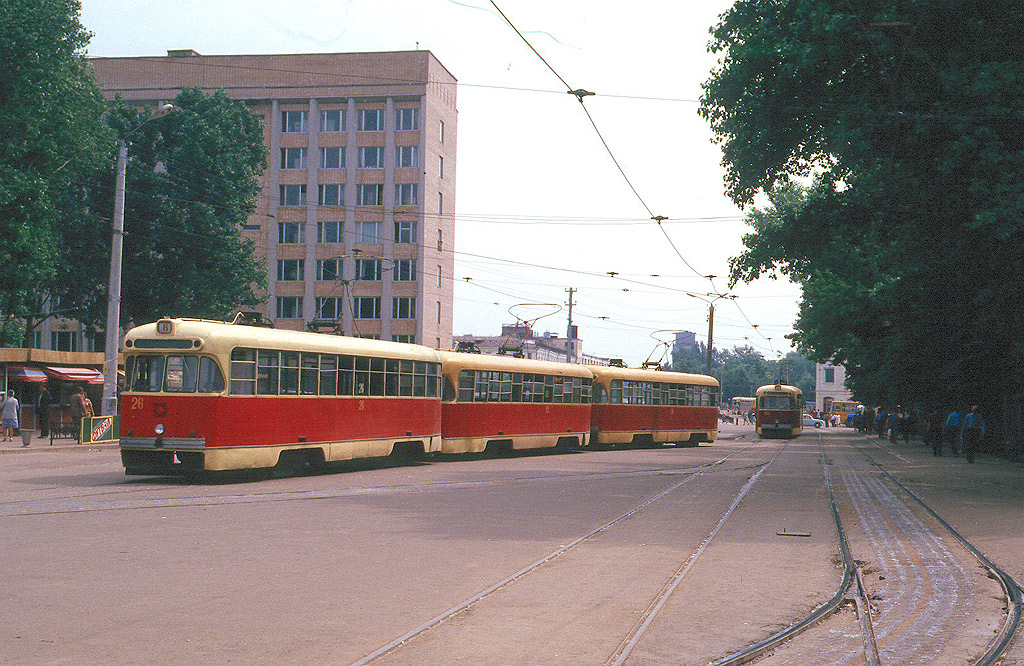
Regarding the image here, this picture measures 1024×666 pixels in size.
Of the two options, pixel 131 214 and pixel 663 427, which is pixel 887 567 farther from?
pixel 131 214

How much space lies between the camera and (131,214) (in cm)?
4828

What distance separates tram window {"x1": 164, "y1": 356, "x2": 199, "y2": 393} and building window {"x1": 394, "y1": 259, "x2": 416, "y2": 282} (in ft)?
182

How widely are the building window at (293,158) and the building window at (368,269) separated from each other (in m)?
8.07

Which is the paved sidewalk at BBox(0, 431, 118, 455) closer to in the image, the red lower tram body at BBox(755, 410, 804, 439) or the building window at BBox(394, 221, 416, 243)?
the red lower tram body at BBox(755, 410, 804, 439)

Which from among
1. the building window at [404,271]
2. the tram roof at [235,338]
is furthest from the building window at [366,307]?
the tram roof at [235,338]

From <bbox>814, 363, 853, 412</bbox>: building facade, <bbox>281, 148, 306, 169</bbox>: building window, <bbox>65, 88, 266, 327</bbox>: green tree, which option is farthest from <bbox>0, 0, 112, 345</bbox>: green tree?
<bbox>814, 363, 853, 412</bbox>: building facade

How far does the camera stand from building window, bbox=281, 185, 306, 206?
7588cm

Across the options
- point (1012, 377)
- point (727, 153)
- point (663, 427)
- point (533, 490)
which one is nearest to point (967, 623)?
point (533, 490)

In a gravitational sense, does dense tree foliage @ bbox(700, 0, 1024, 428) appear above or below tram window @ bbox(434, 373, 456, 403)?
above

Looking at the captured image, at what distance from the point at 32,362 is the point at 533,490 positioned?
23.0m

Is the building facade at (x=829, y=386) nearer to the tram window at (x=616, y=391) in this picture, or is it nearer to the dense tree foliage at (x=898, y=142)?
Answer: the tram window at (x=616, y=391)

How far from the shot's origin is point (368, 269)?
246 feet

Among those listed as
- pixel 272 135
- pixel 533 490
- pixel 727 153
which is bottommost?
pixel 533 490

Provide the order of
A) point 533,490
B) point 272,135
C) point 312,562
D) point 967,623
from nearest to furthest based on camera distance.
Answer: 1. point 967,623
2. point 312,562
3. point 533,490
4. point 272,135
